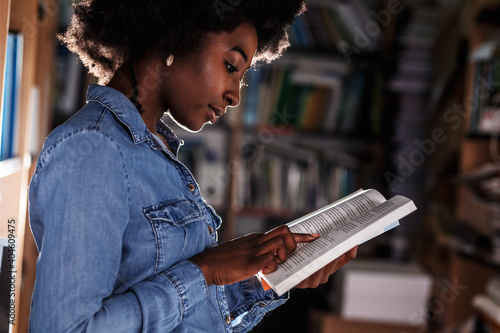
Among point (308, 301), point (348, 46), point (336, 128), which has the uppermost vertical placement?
point (348, 46)

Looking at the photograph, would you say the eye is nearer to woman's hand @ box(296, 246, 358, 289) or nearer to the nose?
the nose

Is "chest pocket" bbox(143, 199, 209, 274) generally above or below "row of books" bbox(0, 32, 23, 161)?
below

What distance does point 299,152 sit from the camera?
2008 millimetres

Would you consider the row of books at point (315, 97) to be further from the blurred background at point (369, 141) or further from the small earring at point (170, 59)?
the small earring at point (170, 59)

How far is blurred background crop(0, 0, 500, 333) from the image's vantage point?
172cm

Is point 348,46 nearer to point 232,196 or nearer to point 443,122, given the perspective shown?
point 443,122

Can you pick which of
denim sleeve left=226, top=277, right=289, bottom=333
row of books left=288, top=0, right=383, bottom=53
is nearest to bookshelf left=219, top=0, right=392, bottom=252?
row of books left=288, top=0, right=383, bottom=53

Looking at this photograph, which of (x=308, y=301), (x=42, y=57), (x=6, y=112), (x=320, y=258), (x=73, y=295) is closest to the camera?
(x=73, y=295)

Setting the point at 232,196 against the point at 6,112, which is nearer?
the point at 6,112

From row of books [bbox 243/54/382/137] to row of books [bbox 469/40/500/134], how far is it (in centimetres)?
44

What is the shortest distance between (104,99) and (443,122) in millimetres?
1795

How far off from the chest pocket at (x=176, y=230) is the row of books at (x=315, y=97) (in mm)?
1306

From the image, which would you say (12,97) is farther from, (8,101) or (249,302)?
(249,302)

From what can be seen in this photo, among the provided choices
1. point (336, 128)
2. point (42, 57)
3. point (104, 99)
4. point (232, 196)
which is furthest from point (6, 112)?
point (336, 128)
